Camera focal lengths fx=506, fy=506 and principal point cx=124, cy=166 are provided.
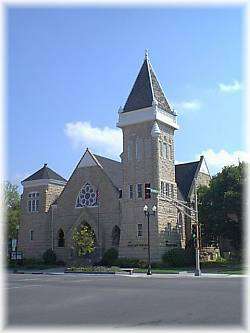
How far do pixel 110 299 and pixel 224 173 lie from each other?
119 ft

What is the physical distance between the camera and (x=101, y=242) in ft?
194

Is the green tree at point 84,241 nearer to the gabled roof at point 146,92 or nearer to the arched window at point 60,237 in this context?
the arched window at point 60,237

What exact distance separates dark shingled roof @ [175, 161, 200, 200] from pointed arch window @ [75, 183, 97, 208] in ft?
34.7

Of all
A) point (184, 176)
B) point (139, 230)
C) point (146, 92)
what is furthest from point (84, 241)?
point (184, 176)

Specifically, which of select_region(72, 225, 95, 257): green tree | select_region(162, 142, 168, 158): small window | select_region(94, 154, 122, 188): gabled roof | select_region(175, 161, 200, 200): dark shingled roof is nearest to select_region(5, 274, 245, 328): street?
select_region(72, 225, 95, 257): green tree

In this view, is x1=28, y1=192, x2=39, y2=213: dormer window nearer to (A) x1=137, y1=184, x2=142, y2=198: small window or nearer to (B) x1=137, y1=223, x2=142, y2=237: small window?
(A) x1=137, y1=184, x2=142, y2=198: small window

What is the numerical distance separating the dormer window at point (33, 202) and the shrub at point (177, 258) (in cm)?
2371

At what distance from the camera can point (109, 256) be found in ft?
184

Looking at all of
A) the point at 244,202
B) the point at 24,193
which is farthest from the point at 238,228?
the point at 24,193

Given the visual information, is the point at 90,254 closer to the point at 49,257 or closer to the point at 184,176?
the point at 49,257

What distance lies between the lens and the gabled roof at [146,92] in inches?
2253

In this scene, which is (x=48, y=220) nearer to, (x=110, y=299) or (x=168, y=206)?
(x=168, y=206)

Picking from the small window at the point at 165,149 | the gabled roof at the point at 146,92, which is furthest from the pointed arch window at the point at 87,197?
the gabled roof at the point at 146,92

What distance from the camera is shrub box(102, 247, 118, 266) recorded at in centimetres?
5530
